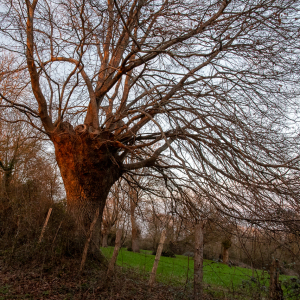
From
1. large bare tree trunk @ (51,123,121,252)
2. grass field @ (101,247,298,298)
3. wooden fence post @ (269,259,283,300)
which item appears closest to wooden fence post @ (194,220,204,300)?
grass field @ (101,247,298,298)

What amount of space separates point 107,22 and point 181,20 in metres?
1.80

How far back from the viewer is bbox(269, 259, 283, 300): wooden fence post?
14.0 feet

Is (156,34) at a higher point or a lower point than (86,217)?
higher

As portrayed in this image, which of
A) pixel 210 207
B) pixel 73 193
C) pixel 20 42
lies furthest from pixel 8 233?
pixel 210 207

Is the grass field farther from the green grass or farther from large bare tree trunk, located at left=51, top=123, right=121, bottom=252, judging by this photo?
large bare tree trunk, located at left=51, top=123, right=121, bottom=252

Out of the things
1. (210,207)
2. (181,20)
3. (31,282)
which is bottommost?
(31,282)

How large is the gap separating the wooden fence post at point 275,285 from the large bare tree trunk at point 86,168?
4.24 meters

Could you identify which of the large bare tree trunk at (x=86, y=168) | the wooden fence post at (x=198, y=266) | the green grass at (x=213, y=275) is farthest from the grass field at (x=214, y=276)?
the large bare tree trunk at (x=86, y=168)

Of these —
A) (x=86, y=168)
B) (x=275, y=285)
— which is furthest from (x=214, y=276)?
(x=86, y=168)

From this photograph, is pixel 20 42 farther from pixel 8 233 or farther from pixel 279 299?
pixel 279 299

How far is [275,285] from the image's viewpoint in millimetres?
4312

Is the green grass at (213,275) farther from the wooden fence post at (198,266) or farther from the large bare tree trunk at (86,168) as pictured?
the large bare tree trunk at (86,168)

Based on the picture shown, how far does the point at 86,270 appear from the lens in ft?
18.8

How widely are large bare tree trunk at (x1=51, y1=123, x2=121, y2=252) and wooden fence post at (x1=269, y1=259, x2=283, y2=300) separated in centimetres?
424
